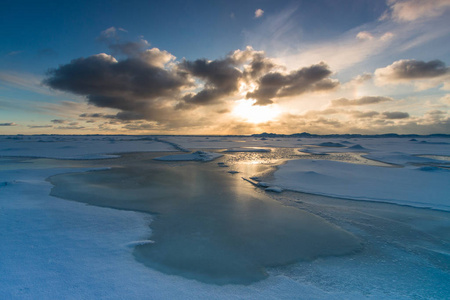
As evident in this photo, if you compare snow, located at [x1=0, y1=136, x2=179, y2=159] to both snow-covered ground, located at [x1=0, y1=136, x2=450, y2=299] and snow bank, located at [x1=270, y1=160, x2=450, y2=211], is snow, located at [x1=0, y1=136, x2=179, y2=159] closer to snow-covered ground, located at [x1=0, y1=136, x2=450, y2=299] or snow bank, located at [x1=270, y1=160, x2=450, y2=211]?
snow-covered ground, located at [x1=0, y1=136, x2=450, y2=299]

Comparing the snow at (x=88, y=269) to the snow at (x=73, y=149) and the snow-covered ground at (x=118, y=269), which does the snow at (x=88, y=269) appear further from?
the snow at (x=73, y=149)

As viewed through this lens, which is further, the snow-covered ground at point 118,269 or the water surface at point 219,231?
the water surface at point 219,231

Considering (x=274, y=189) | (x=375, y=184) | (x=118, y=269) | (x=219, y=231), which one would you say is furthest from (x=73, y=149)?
(x=375, y=184)

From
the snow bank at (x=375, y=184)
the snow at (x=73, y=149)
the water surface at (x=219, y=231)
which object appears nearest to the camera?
the water surface at (x=219, y=231)

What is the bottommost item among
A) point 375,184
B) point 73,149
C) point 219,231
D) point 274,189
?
point 219,231

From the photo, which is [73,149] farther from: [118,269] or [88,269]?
[118,269]

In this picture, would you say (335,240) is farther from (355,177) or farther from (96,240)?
(355,177)

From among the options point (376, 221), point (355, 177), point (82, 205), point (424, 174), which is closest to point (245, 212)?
point (376, 221)

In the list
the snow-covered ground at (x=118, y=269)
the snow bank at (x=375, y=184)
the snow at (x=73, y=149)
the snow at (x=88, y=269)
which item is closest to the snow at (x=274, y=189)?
the snow bank at (x=375, y=184)

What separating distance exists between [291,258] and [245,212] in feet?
7.22

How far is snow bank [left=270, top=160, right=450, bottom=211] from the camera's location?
23.0 feet

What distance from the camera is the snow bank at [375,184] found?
23.0ft

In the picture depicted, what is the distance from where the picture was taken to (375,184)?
28.5 ft

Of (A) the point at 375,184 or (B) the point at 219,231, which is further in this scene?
(A) the point at 375,184
